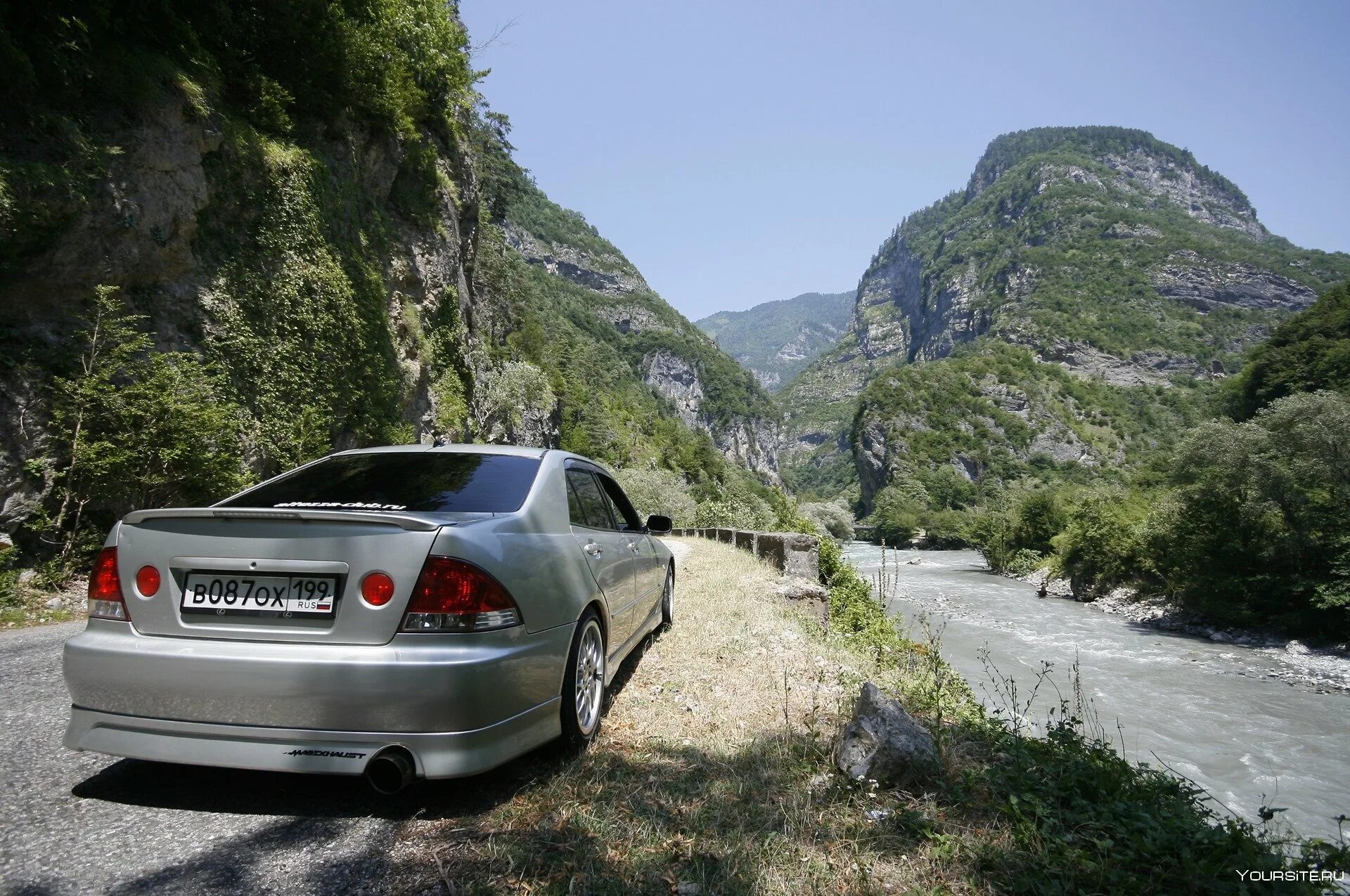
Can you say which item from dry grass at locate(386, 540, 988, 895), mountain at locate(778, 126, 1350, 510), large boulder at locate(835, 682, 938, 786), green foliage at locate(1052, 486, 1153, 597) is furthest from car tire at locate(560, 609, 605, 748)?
mountain at locate(778, 126, 1350, 510)

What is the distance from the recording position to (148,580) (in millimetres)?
2568

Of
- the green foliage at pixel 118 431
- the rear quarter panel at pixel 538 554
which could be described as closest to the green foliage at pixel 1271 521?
the rear quarter panel at pixel 538 554

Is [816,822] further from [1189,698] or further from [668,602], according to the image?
[1189,698]

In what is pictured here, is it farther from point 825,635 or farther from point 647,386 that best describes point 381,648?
point 647,386

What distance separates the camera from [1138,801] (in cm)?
266

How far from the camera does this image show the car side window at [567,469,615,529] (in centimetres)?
377

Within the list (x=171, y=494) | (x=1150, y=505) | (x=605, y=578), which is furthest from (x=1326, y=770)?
(x=1150, y=505)

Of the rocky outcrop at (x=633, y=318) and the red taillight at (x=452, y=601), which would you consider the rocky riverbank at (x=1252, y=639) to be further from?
the rocky outcrop at (x=633, y=318)

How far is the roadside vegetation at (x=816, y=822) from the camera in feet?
7.00

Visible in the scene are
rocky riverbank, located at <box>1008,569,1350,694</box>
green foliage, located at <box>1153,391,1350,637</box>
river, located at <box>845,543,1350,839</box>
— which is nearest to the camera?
river, located at <box>845,543,1350,839</box>

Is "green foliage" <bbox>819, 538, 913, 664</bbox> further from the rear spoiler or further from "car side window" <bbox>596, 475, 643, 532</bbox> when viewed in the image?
the rear spoiler

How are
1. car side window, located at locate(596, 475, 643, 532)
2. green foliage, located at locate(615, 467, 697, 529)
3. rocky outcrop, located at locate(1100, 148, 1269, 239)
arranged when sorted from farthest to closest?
rocky outcrop, located at locate(1100, 148, 1269, 239), green foliage, located at locate(615, 467, 697, 529), car side window, located at locate(596, 475, 643, 532)

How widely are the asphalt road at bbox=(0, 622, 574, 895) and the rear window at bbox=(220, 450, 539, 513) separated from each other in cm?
118

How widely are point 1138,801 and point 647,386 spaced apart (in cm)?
13242
